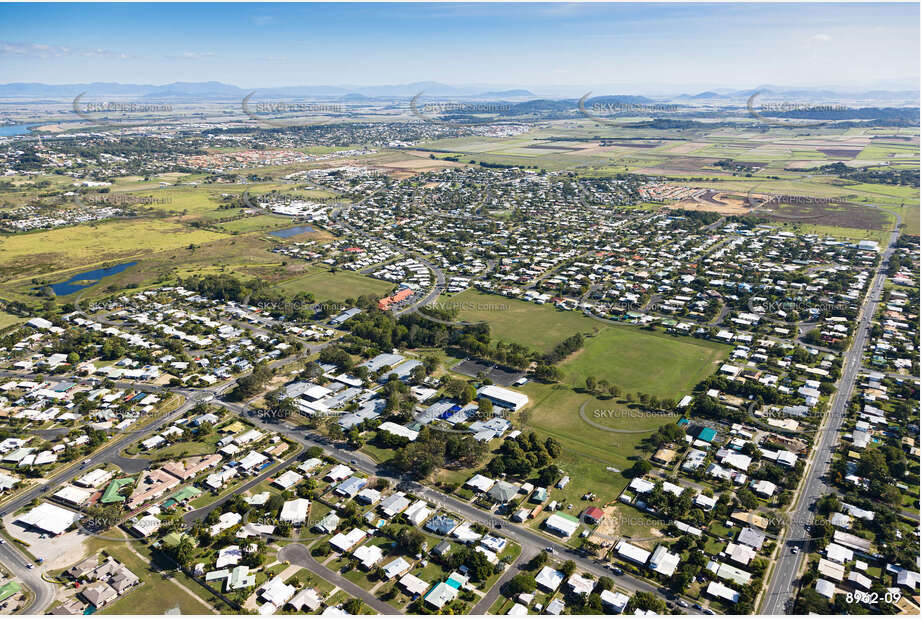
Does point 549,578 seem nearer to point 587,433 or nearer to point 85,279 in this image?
point 587,433

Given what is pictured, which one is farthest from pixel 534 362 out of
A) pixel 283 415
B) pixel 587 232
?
pixel 587 232

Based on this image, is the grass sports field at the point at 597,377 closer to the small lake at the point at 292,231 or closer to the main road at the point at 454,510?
the main road at the point at 454,510

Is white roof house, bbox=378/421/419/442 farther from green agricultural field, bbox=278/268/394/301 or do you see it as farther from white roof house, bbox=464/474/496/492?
green agricultural field, bbox=278/268/394/301

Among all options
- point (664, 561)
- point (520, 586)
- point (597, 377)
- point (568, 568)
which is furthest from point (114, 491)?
point (597, 377)

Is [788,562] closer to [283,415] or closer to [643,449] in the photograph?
[643,449]

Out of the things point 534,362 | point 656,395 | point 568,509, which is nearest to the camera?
point 568,509

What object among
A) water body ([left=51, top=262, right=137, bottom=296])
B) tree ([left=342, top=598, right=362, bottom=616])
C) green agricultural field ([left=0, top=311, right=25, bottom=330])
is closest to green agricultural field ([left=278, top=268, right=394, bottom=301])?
water body ([left=51, top=262, right=137, bottom=296])

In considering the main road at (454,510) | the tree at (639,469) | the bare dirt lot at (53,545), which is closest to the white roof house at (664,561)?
the main road at (454,510)
